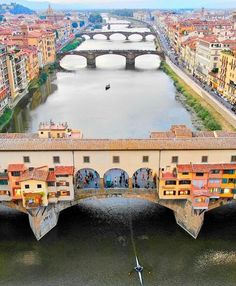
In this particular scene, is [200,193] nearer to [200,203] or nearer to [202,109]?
[200,203]

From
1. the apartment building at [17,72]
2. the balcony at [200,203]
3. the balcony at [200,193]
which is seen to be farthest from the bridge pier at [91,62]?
the balcony at [200,203]

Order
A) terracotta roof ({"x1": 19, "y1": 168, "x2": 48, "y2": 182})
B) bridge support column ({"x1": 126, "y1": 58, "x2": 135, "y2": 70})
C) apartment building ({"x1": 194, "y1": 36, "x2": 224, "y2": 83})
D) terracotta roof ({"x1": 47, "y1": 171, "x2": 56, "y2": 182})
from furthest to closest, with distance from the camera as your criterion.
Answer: bridge support column ({"x1": 126, "y1": 58, "x2": 135, "y2": 70}) < apartment building ({"x1": 194, "y1": 36, "x2": 224, "y2": 83}) < terracotta roof ({"x1": 47, "y1": 171, "x2": 56, "y2": 182}) < terracotta roof ({"x1": 19, "y1": 168, "x2": 48, "y2": 182})

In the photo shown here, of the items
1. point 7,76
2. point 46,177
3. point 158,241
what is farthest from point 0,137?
point 7,76

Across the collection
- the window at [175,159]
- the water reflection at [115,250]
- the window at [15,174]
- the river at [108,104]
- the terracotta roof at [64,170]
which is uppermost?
the window at [175,159]

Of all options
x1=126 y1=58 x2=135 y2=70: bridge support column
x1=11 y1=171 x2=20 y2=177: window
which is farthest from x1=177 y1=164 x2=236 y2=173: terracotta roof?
x1=126 y1=58 x2=135 y2=70: bridge support column

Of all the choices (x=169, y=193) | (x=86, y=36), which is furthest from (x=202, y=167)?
(x=86, y=36)

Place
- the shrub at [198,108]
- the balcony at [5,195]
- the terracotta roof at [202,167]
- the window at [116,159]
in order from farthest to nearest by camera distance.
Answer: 1. the shrub at [198,108]
2. the balcony at [5,195]
3. the window at [116,159]
4. the terracotta roof at [202,167]

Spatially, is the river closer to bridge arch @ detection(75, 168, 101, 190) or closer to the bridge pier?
the bridge pier

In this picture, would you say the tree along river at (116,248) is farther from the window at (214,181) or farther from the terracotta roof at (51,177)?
the terracotta roof at (51,177)
